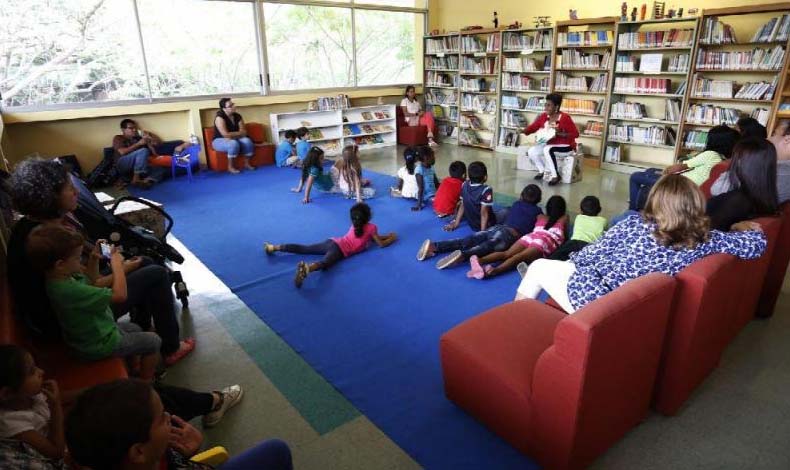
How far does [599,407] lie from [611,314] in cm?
43

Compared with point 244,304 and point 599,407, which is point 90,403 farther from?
point 244,304

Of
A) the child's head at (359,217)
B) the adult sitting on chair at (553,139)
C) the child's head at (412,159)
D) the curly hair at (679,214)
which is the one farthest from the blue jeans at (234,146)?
the curly hair at (679,214)

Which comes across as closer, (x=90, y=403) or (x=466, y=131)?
(x=90, y=403)

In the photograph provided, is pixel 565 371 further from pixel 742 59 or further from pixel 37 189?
pixel 742 59

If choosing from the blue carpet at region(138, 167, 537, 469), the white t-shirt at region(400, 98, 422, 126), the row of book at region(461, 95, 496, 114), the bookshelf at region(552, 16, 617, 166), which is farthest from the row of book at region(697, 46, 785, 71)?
the white t-shirt at region(400, 98, 422, 126)

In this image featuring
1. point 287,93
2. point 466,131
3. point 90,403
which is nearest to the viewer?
point 90,403

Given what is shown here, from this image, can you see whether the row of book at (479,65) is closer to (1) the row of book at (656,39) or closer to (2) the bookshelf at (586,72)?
(2) the bookshelf at (586,72)

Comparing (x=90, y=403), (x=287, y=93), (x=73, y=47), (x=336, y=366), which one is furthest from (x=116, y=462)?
Result: (x=287, y=93)

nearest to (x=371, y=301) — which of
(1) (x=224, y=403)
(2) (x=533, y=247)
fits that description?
(1) (x=224, y=403)

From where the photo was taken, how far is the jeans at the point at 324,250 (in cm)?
398

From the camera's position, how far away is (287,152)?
8.02 m

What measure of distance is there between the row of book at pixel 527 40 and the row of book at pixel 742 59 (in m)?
2.32

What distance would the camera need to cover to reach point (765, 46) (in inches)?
234

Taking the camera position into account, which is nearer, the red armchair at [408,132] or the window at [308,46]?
the window at [308,46]
